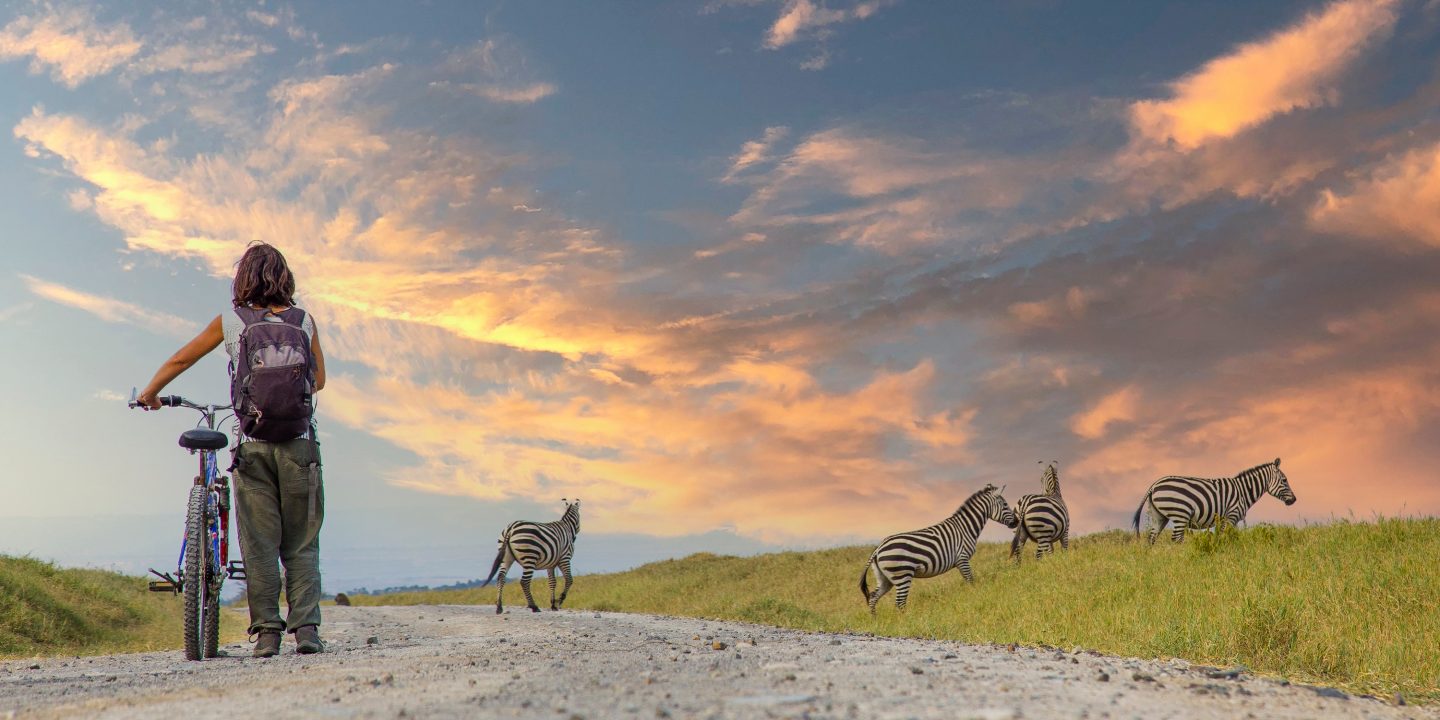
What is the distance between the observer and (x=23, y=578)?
16.8 metres

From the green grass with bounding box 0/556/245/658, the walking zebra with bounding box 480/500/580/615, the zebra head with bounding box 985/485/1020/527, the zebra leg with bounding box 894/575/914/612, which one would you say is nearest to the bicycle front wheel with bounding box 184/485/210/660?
the green grass with bounding box 0/556/245/658

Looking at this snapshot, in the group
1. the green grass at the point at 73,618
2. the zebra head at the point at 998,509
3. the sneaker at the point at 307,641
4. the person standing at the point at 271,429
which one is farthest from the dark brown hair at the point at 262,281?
the zebra head at the point at 998,509

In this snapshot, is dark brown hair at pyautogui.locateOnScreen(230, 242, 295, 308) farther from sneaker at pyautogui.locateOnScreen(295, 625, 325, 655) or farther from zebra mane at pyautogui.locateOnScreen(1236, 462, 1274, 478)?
zebra mane at pyautogui.locateOnScreen(1236, 462, 1274, 478)

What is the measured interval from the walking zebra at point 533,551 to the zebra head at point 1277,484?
52.0ft

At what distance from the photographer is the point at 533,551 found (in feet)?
69.8

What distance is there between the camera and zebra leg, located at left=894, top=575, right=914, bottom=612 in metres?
19.0

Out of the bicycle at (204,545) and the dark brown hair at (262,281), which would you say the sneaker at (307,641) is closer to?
the bicycle at (204,545)

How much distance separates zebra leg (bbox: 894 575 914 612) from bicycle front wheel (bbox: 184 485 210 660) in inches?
503

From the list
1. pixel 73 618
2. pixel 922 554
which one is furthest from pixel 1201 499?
pixel 73 618

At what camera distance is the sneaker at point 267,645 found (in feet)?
29.3

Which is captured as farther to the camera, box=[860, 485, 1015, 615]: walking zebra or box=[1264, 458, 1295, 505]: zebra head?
box=[1264, 458, 1295, 505]: zebra head

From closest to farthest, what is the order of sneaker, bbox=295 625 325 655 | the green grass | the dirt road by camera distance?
the dirt road < sneaker, bbox=295 625 325 655 < the green grass

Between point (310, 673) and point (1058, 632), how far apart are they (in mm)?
8412

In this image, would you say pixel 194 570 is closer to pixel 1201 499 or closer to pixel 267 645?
pixel 267 645
